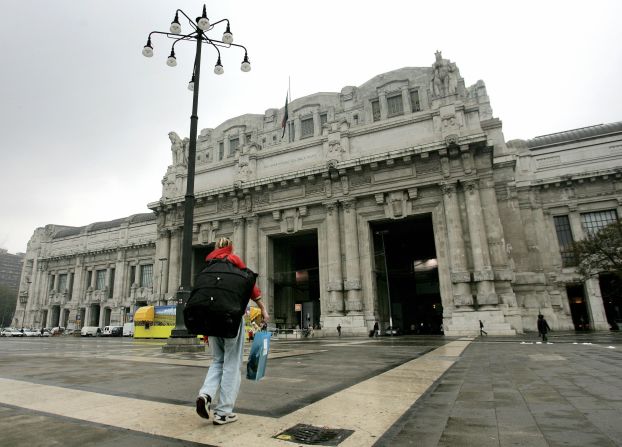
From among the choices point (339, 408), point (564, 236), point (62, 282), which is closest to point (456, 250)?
point (564, 236)

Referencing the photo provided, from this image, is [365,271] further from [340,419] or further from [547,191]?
[340,419]

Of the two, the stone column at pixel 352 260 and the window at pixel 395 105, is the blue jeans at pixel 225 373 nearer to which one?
the stone column at pixel 352 260

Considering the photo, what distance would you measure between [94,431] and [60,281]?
7357 cm

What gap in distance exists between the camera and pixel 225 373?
129 inches

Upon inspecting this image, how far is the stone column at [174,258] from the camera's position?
1442 inches

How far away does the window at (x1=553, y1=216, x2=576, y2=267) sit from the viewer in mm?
31984

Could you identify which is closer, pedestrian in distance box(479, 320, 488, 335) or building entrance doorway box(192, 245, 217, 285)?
pedestrian in distance box(479, 320, 488, 335)

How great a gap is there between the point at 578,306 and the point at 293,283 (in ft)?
83.3

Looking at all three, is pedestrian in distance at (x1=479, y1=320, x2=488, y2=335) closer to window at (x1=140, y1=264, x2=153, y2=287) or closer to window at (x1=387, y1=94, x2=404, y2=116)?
window at (x1=387, y1=94, x2=404, y2=116)

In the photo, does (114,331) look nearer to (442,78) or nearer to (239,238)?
(239,238)

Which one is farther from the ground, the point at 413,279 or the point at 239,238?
the point at 239,238

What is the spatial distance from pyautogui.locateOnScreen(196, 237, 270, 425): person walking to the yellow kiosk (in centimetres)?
3213

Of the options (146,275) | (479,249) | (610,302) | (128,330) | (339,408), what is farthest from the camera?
(146,275)

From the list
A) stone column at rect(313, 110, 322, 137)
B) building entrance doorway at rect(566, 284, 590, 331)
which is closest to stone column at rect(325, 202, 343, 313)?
stone column at rect(313, 110, 322, 137)
